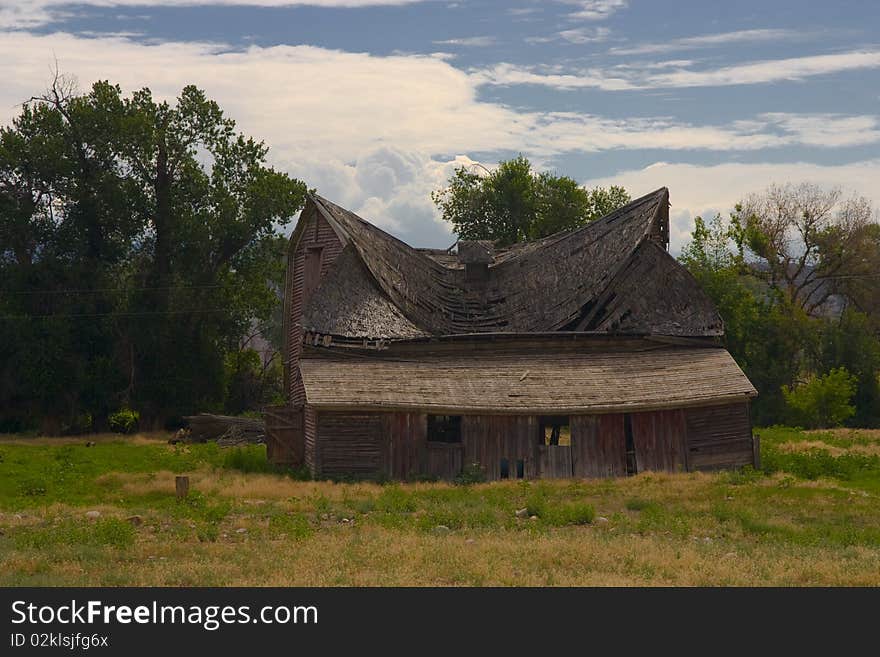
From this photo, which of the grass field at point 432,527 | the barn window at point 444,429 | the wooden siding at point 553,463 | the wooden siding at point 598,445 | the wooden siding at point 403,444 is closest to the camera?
the grass field at point 432,527

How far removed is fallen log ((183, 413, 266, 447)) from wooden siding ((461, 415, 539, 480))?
14.3m

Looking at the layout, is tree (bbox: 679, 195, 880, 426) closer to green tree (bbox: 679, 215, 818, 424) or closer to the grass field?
green tree (bbox: 679, 215, 818, 424)

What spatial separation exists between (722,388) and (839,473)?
4514 millimetres

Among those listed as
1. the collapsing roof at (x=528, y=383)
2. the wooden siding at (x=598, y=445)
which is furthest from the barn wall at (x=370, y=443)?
the wooden siding at (x=598, y=445)

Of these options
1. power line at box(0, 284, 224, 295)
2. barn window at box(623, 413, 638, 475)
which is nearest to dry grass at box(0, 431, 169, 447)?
power line at box(0, 284, 224, 295)

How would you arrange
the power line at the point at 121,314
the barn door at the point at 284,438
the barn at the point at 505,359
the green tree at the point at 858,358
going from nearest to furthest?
1. the barn at the point at 505,359
2. the barn door at the point at 284,438
3. the power line at the point at 121,314
4. the green tree at the point at 858,358

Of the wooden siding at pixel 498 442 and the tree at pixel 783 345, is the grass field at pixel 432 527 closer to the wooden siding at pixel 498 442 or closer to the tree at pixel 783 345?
the wooden siding at pixel 498 442

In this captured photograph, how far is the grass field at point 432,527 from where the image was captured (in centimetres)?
1688

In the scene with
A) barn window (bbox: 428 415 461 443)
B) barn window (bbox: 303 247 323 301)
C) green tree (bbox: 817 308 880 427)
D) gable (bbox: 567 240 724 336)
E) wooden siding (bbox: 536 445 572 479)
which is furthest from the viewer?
green tree (bbox: 817 308 880 427)

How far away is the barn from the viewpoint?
33781 mm

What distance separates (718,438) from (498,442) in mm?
7407

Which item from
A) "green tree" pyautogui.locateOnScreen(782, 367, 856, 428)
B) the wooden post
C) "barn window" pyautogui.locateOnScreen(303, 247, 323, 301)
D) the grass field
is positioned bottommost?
the grass field

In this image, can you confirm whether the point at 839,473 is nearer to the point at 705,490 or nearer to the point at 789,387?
the point at 705,490

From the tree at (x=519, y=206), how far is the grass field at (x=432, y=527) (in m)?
33.8
